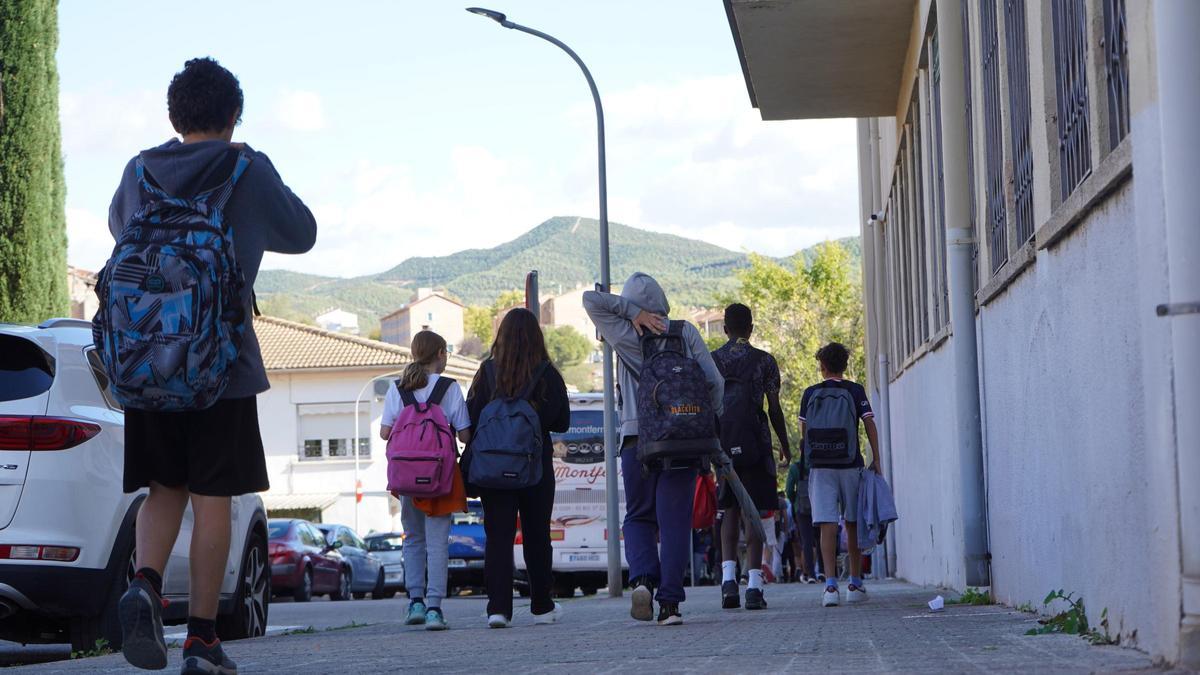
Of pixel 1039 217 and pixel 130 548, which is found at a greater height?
pixel 1039 217

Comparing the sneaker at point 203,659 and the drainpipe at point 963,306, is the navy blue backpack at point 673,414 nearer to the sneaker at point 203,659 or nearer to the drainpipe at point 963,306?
the drainpipe at point 963,306

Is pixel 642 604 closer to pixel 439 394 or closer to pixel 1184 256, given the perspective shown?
pixel 439 394

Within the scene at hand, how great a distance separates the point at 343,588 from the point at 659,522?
76.3 feet

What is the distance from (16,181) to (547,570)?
19.7 m

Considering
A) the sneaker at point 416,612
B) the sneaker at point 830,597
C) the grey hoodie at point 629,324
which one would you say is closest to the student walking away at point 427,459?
the sneaker at point 416,612

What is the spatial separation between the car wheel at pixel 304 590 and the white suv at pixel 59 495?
19.0 metres

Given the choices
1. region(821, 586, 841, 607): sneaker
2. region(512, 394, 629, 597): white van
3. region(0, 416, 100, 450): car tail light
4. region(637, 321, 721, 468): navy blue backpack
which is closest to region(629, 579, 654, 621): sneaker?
region(637, 321, 721, 468): navy blue backpack

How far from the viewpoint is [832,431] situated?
37.1 feet

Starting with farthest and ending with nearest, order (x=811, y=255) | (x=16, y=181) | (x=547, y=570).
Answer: (x=811, y=255) → (x=16, y=181) → (x=547, y=570)

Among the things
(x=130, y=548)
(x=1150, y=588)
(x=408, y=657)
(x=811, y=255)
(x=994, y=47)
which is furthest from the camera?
(x=811, y=255)

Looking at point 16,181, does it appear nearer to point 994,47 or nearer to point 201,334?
point 994,47

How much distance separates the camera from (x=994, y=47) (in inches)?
352

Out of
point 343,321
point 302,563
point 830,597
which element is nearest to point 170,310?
point 830,597

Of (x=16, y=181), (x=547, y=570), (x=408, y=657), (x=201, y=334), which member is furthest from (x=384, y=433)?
(x=16, y=181)
